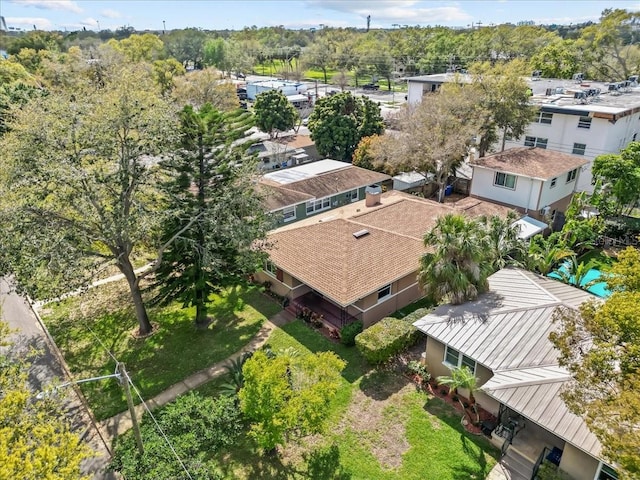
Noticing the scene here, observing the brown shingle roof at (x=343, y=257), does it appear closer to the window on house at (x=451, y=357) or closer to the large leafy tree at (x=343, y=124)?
the window on house at (x=451, y=357)

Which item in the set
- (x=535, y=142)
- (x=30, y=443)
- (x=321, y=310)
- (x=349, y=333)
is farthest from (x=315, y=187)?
(x=30, y=443)

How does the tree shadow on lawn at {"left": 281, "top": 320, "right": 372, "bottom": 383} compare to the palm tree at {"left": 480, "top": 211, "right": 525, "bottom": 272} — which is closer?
the tree shadow on lawn at {"left": 281, "top": 320, "right": 372, "bottom": 383}

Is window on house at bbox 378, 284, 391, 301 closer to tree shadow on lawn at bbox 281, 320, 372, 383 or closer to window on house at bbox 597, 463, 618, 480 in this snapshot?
tree shadow on lawn at bbox 281, 320, 372, 383

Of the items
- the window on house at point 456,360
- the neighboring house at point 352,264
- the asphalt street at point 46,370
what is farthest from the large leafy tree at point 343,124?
the window on house at point 456,360

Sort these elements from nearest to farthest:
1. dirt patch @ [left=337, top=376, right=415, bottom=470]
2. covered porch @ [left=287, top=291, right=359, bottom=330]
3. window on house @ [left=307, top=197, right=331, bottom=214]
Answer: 1. dirt patch @ [left=337, top=376, right=415, bottom=470]
2. covered porch @ [left=287, top=291, right=359, bottom=330]
3. window on house @ [left=307, top=197, right=331, bottom=214]

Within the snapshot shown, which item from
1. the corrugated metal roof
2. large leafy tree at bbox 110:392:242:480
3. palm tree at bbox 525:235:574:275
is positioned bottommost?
large leafy tree at bbox 110:392:242:480

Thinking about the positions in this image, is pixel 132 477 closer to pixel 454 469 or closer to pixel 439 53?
pixel 454 469

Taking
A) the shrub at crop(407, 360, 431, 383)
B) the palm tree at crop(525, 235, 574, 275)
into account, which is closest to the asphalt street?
the shrub at crop(407, 360, 431, 383)
